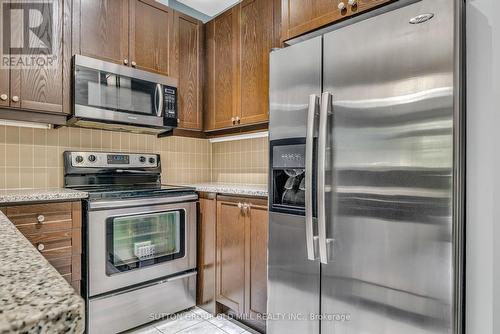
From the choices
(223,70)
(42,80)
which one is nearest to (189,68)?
(223,70)

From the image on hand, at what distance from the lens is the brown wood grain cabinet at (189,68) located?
2.52 m

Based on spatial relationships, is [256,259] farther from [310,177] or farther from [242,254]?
[310,177]

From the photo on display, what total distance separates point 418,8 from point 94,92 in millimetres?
1889

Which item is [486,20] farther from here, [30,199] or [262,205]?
[30,199]

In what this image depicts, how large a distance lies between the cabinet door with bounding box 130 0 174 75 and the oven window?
1150 mm

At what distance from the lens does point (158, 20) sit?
2.39 m

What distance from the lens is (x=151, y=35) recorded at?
92.4 inches

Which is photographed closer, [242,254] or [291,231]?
[291,231]

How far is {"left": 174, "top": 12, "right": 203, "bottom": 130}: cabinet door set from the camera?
8.27 ft

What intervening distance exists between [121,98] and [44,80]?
1.49 ft

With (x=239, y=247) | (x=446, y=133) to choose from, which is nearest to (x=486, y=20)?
(x=446, y=133)

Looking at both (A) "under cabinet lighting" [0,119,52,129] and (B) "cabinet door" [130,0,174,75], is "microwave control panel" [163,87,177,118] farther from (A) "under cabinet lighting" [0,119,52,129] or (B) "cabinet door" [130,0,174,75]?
(A) "under cabinet lighting" [0,119,52,129]

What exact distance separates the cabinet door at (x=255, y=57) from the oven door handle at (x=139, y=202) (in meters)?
0.72

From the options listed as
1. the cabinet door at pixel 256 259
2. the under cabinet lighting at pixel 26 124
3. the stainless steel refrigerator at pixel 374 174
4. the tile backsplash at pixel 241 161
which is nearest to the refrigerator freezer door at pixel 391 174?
the stainless steel refrigerator at pixel 374 174
